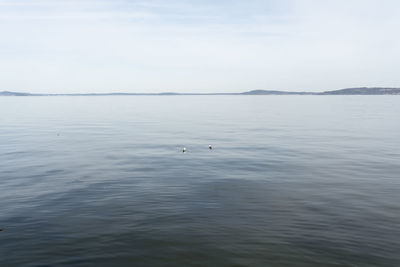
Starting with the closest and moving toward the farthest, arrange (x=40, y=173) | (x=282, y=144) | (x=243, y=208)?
(x=243, y=208) < (x=40, y=173) < (x=282, y=144)

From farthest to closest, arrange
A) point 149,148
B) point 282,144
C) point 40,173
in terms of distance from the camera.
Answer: point 282,144 < point 149,148 < point 40,173

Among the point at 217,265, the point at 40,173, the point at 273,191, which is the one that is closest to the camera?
the point at 217,265

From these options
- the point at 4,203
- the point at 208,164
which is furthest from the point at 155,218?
the point at 208,164

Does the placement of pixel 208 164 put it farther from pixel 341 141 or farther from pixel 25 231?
pixel 341 141

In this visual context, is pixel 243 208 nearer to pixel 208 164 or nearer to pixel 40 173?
pixel 208 164

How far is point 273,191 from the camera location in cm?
2414

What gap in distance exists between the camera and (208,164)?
33.7 m

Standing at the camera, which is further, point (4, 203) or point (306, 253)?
point (4, 203)

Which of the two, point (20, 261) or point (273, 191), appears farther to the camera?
point (273, 191)

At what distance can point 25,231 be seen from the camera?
56.8ft

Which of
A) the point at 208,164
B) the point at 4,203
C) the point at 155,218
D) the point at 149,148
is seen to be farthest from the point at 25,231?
the point at 149,148

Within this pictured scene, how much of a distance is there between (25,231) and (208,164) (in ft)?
64.8

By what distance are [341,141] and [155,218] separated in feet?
133

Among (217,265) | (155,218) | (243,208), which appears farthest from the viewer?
(243,208)
